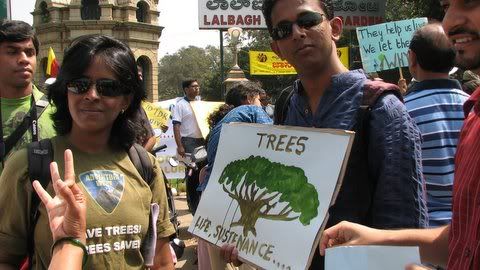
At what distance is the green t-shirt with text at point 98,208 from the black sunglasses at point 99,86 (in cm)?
22

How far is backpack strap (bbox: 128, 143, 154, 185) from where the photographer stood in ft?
7.70

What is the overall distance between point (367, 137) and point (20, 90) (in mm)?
2601

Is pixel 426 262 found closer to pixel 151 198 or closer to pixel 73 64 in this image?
pixel 151 198

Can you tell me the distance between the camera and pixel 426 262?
5.26 feet

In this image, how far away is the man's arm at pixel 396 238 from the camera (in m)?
1.54

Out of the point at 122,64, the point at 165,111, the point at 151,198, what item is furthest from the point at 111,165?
the point at 165,111

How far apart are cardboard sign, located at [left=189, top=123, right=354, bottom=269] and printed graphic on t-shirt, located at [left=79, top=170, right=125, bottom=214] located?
0.37m

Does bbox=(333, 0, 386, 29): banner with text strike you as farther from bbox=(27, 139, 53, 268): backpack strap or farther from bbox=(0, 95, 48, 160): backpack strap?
bbox=(27, 139, 53, 268): backpack strap

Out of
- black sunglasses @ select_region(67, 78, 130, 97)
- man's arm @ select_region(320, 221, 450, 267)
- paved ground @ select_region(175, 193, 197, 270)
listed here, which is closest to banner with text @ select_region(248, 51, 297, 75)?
paved ground @ select_region(175, 193, 197, 270)

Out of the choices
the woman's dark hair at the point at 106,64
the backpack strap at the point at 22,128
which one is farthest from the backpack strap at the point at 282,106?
the backpack strap at the point at 22,128

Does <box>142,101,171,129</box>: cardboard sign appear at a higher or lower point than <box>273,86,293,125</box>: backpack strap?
lower

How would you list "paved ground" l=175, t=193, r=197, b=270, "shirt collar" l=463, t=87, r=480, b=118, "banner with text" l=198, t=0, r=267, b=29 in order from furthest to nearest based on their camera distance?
1. "banner with text" l=198, t=0, r=267, b=29
2. "paved ground" l=175, t=193, r=197, b=270
3. "shirt collar" l=463, t=87, r=480, b=118

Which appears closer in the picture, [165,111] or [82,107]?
[82,107]

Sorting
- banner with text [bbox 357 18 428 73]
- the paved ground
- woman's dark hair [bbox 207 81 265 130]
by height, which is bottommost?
the paved ground
